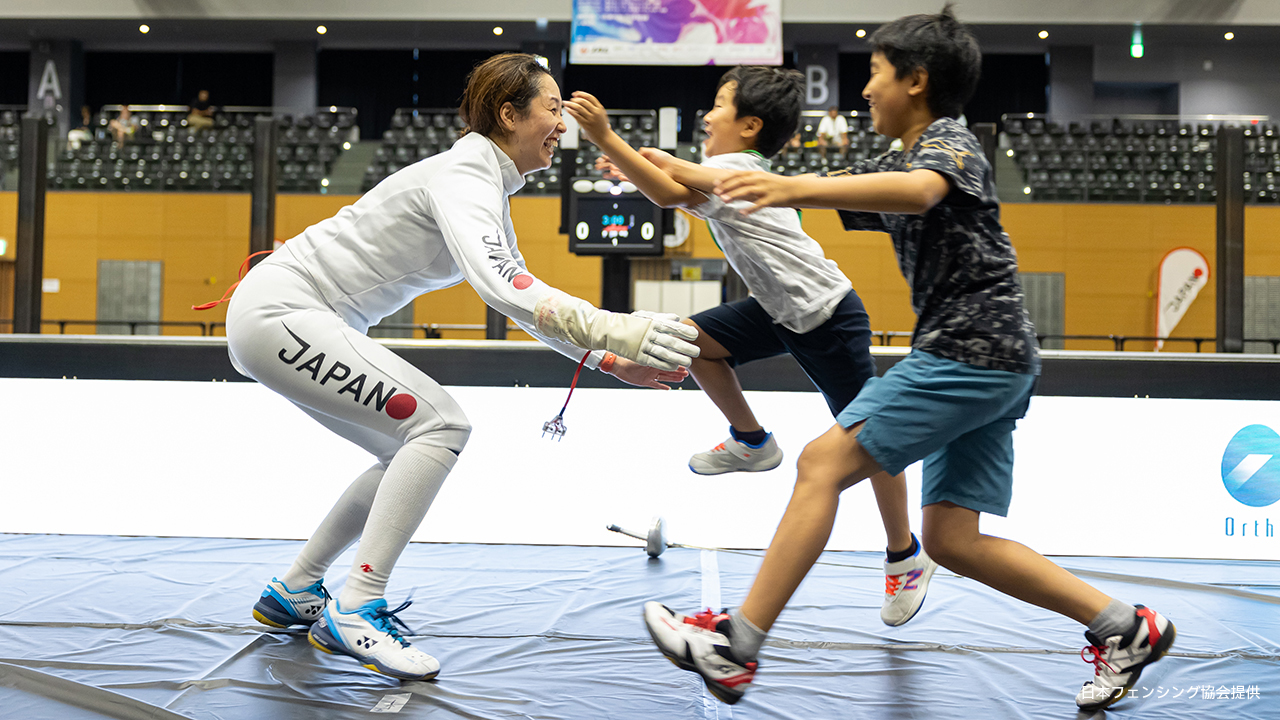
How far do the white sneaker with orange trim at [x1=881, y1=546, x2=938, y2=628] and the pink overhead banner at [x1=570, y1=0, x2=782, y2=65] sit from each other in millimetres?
7310

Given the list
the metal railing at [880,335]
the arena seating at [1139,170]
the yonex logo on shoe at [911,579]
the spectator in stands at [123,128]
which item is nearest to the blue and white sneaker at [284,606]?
the yonex logo on shoe at [911,579]

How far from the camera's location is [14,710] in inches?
60.3

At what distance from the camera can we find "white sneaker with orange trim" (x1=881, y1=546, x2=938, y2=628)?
7.00ft

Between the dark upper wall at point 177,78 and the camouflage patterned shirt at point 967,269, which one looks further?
the dark upper wall at point 177,78

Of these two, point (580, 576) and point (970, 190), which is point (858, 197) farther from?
point (580, 576)

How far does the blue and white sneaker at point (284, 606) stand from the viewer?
2.08 metres

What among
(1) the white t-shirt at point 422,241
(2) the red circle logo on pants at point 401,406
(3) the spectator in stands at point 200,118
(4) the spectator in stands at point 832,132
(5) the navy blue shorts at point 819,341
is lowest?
(2) the red circle logo on pants at point 401,406

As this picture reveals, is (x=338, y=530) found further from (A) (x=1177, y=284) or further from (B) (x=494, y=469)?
(A) (x=1177, y=284)

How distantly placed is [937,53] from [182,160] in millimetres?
11799

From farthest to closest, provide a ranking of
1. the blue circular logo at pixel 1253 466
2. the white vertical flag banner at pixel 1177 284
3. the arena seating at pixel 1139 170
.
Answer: the arena seating at pixel 1139 170, the white vertical flag banner at pixel 1177 284, the blue circular logo at pixel 1253 466

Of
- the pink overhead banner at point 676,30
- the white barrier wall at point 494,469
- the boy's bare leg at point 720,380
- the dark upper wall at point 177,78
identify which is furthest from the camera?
the dark upper wall at point 177,78

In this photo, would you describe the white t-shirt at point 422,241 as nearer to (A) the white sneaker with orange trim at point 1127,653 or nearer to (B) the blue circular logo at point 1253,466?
(A) the white sneaker with orange trim at point 1127,653

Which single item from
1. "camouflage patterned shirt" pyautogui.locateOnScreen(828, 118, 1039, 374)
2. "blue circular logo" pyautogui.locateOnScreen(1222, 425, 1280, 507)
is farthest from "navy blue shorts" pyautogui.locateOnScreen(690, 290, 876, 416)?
"blue circular logo" pyautogui.locateOnScreen(1222, 425, 1280, 507)

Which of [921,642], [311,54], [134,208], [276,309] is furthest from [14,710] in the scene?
[311,54]
